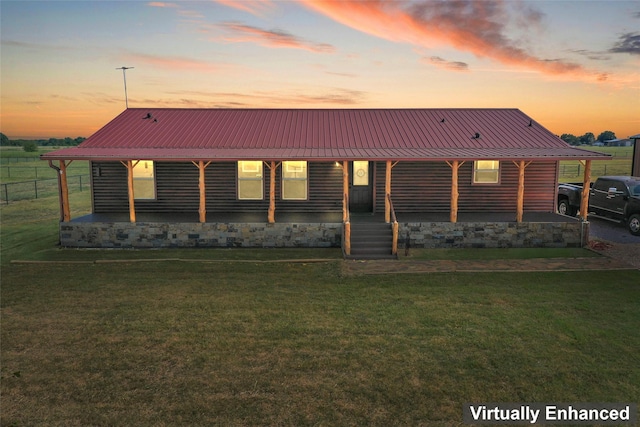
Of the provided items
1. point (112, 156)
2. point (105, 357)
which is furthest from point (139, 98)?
point (105, 357)

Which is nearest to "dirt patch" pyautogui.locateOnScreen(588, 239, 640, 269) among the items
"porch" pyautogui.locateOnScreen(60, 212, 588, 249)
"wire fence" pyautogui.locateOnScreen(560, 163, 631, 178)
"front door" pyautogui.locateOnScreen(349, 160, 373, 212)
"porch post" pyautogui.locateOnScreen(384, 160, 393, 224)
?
"porch" pyautogui.locateOnScreen(60, 212, 588, 249)

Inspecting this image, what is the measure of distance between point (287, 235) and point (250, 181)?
347cm

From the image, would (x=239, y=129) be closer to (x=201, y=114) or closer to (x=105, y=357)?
(x=201, y=114)

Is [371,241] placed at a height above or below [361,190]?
below

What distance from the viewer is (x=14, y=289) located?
10.7 metres

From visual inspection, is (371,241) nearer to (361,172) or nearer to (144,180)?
(361,172)

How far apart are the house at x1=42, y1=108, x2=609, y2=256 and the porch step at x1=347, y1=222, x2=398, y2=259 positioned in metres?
0.04

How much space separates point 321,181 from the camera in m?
17.2

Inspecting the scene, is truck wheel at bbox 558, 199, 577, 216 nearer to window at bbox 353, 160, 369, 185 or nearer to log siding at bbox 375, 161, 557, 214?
log siding at bbox 375, 161, 557, 214

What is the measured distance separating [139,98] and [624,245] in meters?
27.0

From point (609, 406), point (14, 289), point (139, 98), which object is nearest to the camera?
point (609, 406)

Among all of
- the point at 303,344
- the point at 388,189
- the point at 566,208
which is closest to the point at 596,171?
the point at 566,208

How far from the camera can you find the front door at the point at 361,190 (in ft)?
57.5

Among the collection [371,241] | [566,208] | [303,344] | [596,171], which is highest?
[596,171]
